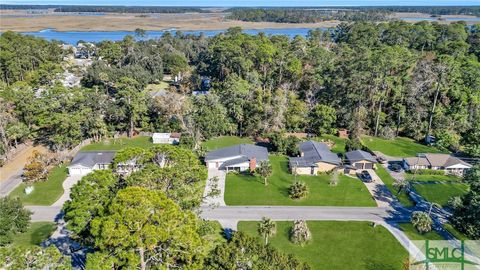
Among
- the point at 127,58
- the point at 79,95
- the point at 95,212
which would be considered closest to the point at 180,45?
the point at 127,58

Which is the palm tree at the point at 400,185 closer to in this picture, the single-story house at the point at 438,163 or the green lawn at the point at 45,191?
the single-story house at the point at 438,163

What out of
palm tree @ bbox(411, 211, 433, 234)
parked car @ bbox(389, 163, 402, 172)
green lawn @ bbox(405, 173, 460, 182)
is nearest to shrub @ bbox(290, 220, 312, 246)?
palm tree @ bbox(411, 211, 433, 234)

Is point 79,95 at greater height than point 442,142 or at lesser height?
greater

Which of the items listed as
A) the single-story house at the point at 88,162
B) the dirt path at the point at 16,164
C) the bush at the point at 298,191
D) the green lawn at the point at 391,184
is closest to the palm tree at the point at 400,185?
the green lawn at the point at 391,184

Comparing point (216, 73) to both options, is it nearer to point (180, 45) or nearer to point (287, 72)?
point (287, 72)

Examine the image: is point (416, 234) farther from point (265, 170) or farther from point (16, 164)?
point (16, 164)

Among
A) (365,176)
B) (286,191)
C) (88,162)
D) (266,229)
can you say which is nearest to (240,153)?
(286,191)

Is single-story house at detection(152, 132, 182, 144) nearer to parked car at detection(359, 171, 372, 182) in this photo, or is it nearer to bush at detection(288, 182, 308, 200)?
bush at detection(288, 182, 308, 200)
